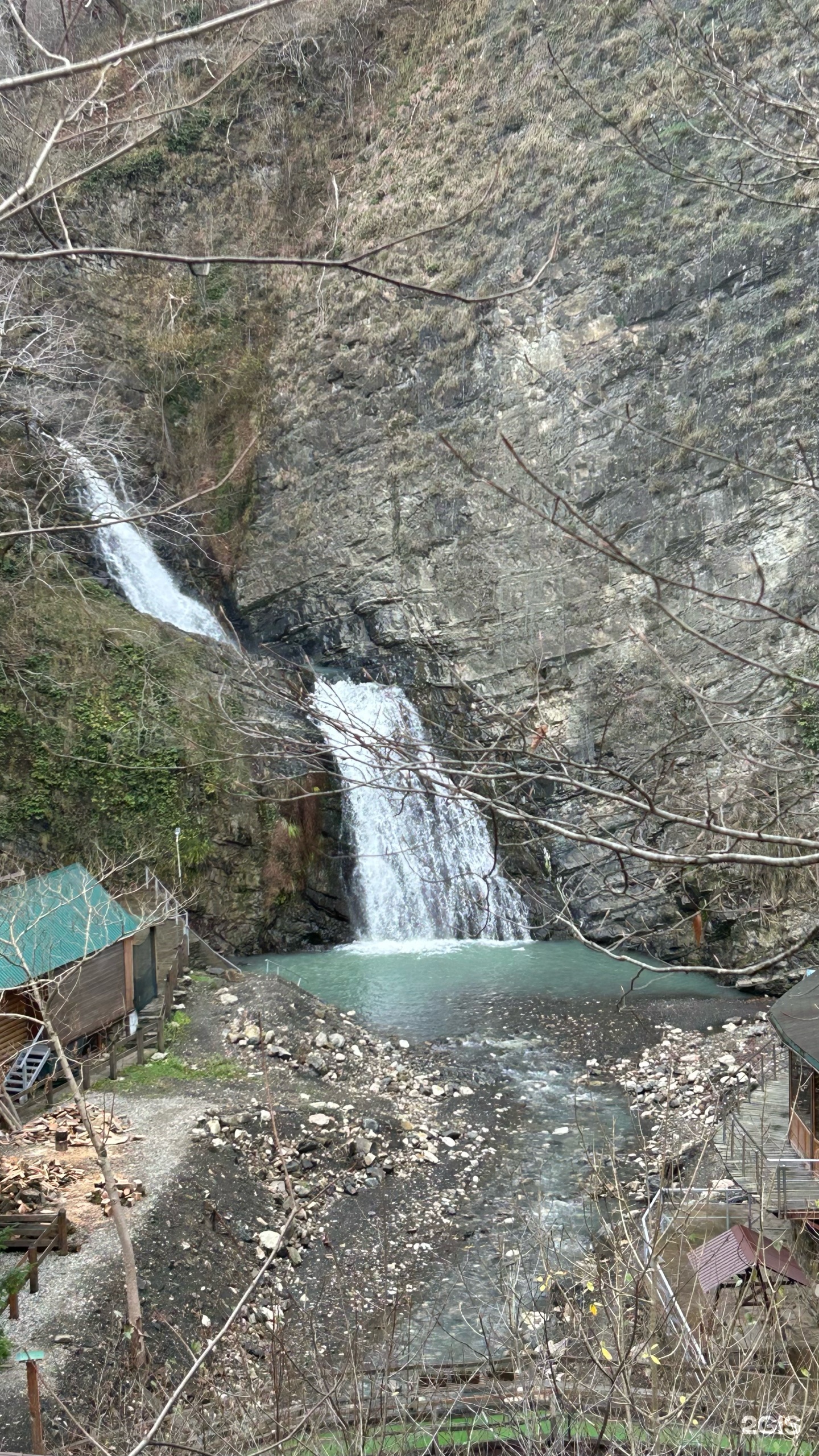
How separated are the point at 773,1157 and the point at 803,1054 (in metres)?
1.40

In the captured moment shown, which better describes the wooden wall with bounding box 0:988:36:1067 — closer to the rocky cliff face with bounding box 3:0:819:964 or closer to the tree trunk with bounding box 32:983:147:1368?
the tree trunk with bounding box 32:983:147:1368

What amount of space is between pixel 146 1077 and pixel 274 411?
17.8 m

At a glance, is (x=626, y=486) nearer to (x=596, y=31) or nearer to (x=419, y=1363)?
(x=596, y=31)

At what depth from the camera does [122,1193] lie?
8.65 m

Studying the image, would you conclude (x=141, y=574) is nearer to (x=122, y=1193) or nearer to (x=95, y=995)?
(x=95, y=995)

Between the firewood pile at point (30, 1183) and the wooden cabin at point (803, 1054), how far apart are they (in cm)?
645

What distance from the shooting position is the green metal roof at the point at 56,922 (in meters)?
10.4

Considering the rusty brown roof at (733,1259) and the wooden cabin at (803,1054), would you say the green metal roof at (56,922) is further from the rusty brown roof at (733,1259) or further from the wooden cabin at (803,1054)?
the wooden cabin at (803,1054)

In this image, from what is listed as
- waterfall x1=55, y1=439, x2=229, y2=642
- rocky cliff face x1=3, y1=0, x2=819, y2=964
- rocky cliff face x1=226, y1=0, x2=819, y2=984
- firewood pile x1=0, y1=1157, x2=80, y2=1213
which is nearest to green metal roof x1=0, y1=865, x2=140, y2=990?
firewood pile x1=0, y1=1157, x2=80, y2=1213

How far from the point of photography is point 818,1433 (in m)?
3.42

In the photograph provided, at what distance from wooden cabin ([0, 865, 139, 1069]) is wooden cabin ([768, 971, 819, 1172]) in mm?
6852

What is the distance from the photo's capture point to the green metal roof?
410 inches

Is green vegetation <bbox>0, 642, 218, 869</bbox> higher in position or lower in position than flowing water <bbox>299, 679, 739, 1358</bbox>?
higher

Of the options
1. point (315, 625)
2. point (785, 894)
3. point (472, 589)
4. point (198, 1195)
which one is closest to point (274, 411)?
point (315, 625)
